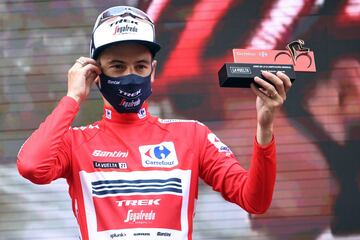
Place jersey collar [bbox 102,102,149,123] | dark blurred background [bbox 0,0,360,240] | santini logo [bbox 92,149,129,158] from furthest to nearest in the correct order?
dark blurred background [bbox 0,0,360,240]
jersey collar [bbox 102,102,149,123]
santini logo [bbox 92,149,129,158]

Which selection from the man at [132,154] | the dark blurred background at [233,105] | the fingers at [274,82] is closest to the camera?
the fingers at [274,82]

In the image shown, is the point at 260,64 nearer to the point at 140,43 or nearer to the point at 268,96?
the point at 268,96

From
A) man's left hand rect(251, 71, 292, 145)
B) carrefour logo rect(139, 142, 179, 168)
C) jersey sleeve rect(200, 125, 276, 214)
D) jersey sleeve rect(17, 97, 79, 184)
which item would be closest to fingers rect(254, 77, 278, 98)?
man's left hand rect(251, 71, 292, 145)

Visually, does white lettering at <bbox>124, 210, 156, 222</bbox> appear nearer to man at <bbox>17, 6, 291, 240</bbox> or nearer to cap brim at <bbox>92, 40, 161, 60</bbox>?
man at <bbox>17, 6, 291, 240</bbox>

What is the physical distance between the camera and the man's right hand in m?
2.51

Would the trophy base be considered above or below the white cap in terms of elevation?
below

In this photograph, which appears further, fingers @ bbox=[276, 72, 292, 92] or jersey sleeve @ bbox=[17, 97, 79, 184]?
jersey sleeve @ bbox=[17, 97, 79, 184]

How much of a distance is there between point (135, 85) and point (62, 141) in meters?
0.31

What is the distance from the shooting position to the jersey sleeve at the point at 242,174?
232 centimetres

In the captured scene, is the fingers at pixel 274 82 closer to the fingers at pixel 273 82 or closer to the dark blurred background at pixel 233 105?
the fingers at pixel 273 82

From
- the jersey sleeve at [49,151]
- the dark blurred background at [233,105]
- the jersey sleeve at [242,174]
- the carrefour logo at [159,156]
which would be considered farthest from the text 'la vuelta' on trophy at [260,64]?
the dark blurred background at [233,105]

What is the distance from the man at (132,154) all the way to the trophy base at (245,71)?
0.11 feet

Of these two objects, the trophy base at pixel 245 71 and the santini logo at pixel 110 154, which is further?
the santini logo at pixel 110 154

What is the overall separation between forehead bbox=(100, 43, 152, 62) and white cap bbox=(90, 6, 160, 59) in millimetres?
21
